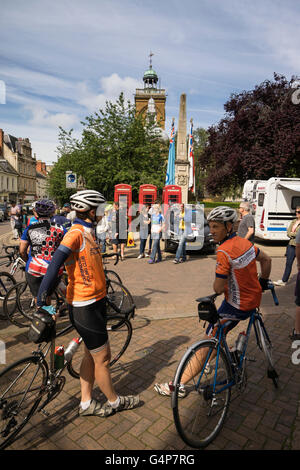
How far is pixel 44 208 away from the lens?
427cm

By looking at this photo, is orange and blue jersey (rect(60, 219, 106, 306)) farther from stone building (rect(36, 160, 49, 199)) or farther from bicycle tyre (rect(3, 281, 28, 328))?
stone building (rect(36, 160, 49, 199))

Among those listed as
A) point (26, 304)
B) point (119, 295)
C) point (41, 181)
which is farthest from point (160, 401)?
point (41, 181)

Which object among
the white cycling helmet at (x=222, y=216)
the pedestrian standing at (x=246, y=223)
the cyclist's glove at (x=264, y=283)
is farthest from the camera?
the pedestrian standing at (x=246, y=223)

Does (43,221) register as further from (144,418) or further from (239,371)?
(239,371)

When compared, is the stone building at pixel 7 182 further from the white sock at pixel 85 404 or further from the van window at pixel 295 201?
the white sock at pixel 85 404

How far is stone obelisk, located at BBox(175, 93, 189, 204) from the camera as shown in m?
16.7

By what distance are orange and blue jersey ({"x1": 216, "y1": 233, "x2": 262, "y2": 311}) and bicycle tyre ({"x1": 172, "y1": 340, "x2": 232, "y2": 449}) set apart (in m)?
0.48

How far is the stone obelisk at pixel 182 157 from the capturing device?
16719 millimetres

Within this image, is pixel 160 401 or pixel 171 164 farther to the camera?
pixel 171 164

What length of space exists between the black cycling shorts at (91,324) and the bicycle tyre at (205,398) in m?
0.71

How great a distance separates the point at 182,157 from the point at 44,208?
44.9ft

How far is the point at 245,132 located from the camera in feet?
78.7

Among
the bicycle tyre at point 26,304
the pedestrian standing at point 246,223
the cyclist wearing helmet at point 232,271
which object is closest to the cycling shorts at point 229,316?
the cyclist wearing helmet at point 232,271

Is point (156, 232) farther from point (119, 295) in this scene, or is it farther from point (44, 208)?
point (44, 208)
